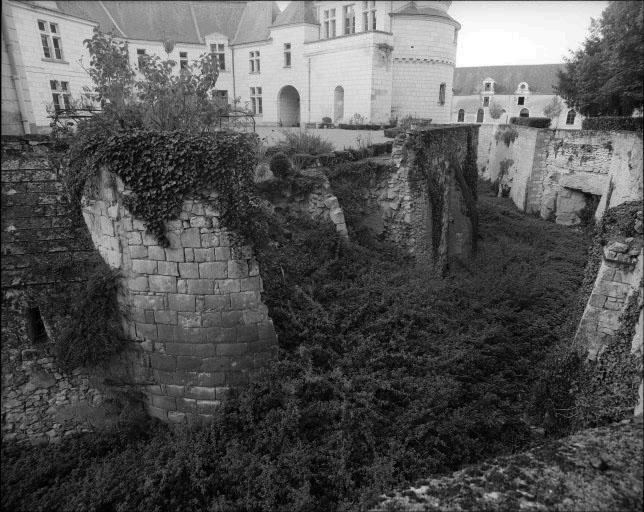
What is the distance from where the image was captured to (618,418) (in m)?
5.45

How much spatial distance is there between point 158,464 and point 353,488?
2.52 m

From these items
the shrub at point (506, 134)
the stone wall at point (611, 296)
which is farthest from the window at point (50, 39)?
→ the stone wall at point (611, 296)

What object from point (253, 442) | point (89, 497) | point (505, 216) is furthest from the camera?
point (505, 216)

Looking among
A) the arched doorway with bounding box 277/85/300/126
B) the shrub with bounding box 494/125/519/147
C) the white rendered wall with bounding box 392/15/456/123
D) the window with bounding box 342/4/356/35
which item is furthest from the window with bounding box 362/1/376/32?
the shrub with bounding box 494/125/519/147

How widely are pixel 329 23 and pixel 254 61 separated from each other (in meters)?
6.83

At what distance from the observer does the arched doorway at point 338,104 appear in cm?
2422

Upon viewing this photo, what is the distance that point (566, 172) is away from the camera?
17.0 metres

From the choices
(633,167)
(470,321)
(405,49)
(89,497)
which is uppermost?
(405,49)

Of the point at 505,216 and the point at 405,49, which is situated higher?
the point at 405,49

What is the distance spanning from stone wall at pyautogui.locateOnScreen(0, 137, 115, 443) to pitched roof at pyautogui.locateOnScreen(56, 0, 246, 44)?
22.5 meters

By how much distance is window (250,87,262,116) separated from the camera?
2977 cm

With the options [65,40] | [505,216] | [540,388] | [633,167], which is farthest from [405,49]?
[540,388]

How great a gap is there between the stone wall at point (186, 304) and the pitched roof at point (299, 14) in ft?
75.6

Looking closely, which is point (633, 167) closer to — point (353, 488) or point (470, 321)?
point (470, 321)
